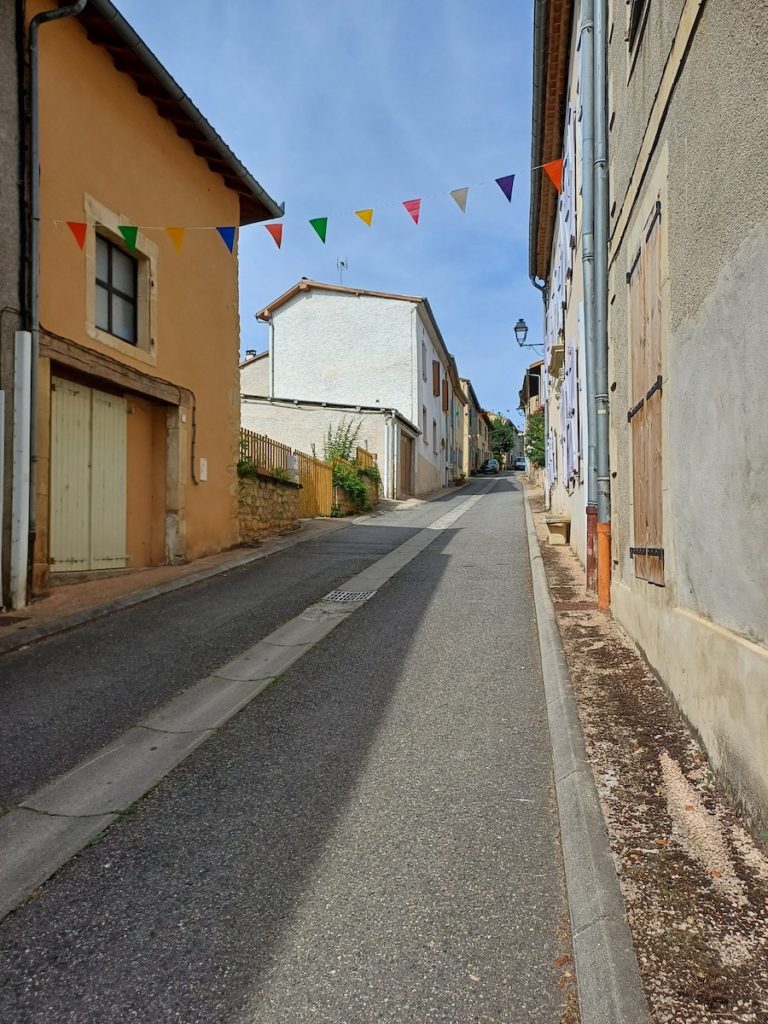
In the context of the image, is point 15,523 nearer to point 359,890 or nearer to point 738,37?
point 359,890

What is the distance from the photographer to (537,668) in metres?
4.73

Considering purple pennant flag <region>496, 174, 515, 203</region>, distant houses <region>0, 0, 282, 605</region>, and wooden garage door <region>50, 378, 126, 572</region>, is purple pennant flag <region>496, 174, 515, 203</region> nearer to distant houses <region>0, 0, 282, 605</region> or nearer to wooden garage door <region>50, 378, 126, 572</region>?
distant houses <region>0, 0, 282, 605</region>

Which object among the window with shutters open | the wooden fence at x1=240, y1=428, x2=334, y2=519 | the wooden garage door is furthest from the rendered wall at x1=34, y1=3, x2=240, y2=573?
the window with shutters open

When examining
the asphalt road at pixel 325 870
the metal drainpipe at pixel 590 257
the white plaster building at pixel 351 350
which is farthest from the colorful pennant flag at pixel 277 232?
the white plaster building at pixel 351 350

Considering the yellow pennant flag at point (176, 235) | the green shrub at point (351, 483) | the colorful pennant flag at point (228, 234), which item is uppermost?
the colorful pennant flag at point (228, 234)

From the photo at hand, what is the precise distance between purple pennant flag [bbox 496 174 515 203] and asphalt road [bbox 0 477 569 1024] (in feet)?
16.6

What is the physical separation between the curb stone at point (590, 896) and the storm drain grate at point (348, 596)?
365 centimetres

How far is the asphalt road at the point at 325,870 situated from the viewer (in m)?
1.83

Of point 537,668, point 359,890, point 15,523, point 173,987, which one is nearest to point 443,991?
point 359,890

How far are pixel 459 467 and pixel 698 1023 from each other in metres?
46.1

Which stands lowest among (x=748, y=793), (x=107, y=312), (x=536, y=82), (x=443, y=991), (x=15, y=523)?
(x=443, y=991)

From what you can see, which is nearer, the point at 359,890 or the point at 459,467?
the point at 359,890

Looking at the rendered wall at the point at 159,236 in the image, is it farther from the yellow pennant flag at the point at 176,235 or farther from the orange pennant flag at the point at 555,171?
the orange pennant flag at the point at 555,171

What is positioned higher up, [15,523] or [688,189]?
[688,189]
